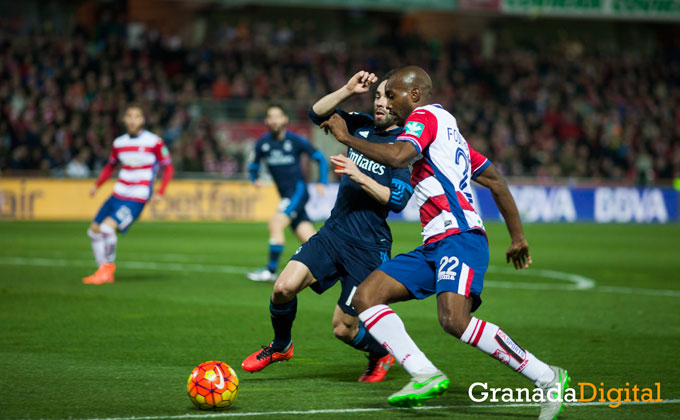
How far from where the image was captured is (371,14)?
127 ft

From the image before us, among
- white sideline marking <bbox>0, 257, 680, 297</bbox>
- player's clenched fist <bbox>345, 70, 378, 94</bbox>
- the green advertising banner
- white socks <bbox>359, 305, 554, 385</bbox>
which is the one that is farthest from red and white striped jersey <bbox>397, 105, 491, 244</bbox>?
the green advertising banner

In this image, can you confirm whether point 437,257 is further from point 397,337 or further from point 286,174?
point 286,174

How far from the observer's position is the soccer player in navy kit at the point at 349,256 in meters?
6.36

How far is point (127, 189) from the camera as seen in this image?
40.2 feet

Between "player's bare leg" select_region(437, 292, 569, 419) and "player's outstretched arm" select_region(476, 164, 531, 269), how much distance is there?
1.94 ft

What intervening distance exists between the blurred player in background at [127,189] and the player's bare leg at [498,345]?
25.1 feet

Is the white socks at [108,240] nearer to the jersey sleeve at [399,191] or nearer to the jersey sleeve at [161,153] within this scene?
the jersey sleeve at [161,153]

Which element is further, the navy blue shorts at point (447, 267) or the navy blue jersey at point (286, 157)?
the navy blue jersey at point (286, 157)

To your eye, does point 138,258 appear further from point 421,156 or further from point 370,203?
point 421,156

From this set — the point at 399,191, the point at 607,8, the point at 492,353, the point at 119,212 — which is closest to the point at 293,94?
the point at 607,8

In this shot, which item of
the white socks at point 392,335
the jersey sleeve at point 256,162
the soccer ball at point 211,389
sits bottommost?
the jersey sleeve at point 256,162

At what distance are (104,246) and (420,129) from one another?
7.81 metres

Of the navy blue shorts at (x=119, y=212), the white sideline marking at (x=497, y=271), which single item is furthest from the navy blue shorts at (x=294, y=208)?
the navy blue shorts at (x=119, y=212)

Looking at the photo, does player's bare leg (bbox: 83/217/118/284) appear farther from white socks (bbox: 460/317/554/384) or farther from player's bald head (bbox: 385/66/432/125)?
white socks (bbox: 460/317/554/384)
